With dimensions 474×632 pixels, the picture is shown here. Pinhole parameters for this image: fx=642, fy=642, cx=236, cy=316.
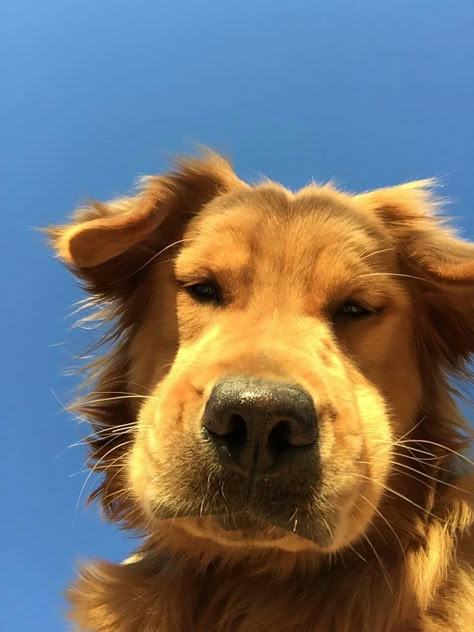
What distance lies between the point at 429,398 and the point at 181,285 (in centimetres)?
101

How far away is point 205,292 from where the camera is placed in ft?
7.39

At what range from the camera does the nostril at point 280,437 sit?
1.57 m

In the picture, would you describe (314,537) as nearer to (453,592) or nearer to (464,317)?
(453,592)

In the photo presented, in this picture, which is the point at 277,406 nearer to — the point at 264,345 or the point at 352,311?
the point at 264,345

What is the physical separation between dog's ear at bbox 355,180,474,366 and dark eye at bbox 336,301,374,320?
31cm

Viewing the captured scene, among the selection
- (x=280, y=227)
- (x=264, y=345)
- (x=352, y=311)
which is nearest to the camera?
(x=264, y=345)

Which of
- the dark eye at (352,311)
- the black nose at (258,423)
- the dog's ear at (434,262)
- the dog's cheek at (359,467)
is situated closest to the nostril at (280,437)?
the black nose at (258,423)

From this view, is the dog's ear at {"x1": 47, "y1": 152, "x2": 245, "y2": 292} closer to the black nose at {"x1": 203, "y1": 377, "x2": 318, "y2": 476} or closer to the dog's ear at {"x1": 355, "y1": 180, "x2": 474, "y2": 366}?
the dog's ear at {"x1": 355, "y1": 180, "x2": 474, "y2": 366}

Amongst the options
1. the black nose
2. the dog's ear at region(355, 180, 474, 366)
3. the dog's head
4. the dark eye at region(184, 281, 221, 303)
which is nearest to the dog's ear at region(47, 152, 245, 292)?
the dog's head

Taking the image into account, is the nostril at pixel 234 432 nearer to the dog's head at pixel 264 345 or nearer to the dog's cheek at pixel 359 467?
the dog's head at pixel 264 345

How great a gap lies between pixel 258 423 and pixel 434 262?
43.7 inches

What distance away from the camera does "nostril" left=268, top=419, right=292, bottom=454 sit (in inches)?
61.9

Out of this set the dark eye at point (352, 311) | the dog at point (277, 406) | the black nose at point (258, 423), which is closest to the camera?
the black nose at point (258, 423)

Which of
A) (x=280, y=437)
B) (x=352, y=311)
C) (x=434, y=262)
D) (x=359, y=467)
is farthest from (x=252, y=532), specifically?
(x=434, y=262)
